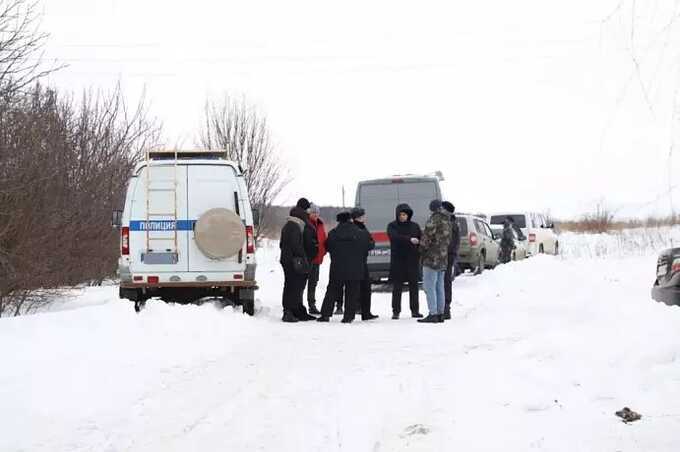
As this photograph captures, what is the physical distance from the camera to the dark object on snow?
5.60 metres

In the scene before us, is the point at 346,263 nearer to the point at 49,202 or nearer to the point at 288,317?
the point at 288,317

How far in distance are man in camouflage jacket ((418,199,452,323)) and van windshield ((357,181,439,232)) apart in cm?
662

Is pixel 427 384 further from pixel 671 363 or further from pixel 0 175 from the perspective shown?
pixel 0 175

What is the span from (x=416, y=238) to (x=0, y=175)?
6380 millimetres

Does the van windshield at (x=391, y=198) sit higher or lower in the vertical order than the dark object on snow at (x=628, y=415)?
higher

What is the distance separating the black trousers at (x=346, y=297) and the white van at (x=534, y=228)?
17.9m

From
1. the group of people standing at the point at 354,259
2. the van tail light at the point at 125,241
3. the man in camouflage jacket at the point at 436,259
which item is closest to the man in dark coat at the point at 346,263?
the group of people standing at the point at 354,259

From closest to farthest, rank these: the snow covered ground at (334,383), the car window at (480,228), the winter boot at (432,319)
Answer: the snow covered ground at (334,383) → the winter boot at (432,319) → the car window at (480,228)

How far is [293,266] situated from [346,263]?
852 mm

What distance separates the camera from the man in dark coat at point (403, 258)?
45.7ft

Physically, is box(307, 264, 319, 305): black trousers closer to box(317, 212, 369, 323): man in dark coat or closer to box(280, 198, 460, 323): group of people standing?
box(280, 198, 460, 323): group of people standing

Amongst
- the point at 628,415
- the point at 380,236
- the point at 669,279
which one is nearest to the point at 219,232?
the point at 669,279

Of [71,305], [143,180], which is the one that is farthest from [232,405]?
[71,305]

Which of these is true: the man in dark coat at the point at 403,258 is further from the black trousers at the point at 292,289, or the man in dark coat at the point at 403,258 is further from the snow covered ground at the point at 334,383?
the snow covered ground at the point at 334,383
